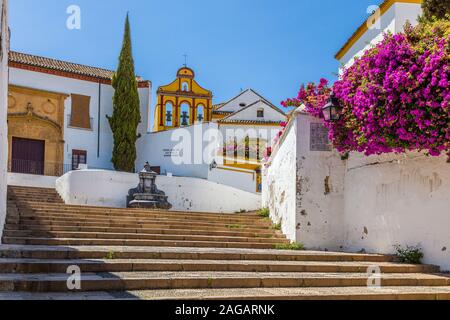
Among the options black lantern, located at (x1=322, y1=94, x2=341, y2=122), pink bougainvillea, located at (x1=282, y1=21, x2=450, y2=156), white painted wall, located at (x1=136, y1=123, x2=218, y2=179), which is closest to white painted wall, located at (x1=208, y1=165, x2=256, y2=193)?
white painted wall, located at (x1=136, y1=123, x2=218, y2=179)

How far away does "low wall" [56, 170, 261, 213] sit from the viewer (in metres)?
16.5

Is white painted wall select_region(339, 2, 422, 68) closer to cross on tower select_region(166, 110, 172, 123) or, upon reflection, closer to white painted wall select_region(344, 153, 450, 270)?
white painted wall select_region(344, 153, 450, 270)

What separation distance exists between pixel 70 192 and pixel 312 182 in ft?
30.9

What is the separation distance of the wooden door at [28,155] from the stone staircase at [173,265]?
50.0ft

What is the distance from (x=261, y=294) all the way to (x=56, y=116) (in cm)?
2299

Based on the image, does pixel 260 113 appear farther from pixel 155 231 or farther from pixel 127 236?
pixel 127 236

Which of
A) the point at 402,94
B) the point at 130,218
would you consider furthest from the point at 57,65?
the point at 402,94

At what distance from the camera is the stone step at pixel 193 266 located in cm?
615

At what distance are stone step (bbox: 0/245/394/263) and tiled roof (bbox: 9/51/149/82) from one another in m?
20.5

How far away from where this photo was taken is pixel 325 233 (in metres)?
9.68

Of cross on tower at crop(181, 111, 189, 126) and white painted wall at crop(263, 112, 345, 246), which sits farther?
cross on tower at crop(181, 111, 189, 126)
